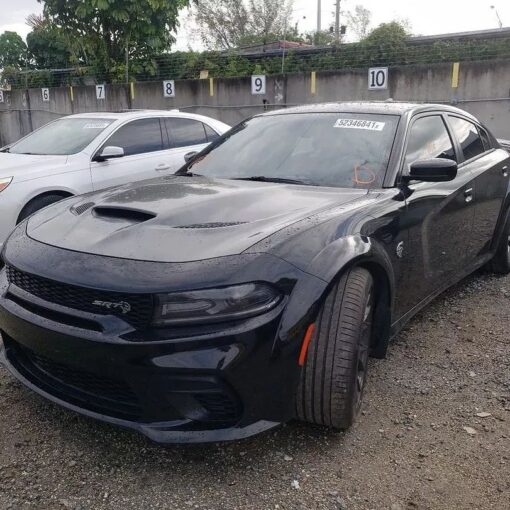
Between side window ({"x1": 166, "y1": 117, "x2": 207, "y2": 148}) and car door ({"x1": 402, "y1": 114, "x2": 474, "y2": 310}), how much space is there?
364cm

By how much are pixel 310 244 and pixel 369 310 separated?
559 millimetres

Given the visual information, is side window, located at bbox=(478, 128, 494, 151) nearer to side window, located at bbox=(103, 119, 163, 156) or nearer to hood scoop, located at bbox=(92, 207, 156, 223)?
hood scoop, located at bbox=(92, 207, 156, 223)

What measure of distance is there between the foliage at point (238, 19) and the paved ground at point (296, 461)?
113 feet

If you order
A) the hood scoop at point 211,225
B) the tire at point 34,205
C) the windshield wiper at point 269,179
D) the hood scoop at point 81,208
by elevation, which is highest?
the windshield wiper at point 269,179

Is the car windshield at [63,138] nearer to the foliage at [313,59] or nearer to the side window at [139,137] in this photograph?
the side window at [139,137]

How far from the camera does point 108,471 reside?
7.53 feet

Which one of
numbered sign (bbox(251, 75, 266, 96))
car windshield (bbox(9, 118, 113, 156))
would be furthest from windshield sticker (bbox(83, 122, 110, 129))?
numbered sign (bbox(251, 75, 266, 96))

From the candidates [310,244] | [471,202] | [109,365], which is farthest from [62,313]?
[471,202]

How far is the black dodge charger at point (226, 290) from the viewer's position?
2064mm

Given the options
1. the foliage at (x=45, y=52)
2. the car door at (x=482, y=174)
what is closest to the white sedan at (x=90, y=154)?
the car door at (x=482, y=174)

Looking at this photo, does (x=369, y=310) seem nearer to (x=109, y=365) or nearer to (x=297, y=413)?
(x=297, y=413)

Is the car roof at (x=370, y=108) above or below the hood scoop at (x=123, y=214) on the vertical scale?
above

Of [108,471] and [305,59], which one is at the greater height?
[305,59]

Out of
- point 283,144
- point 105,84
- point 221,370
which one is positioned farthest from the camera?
point 105,84
